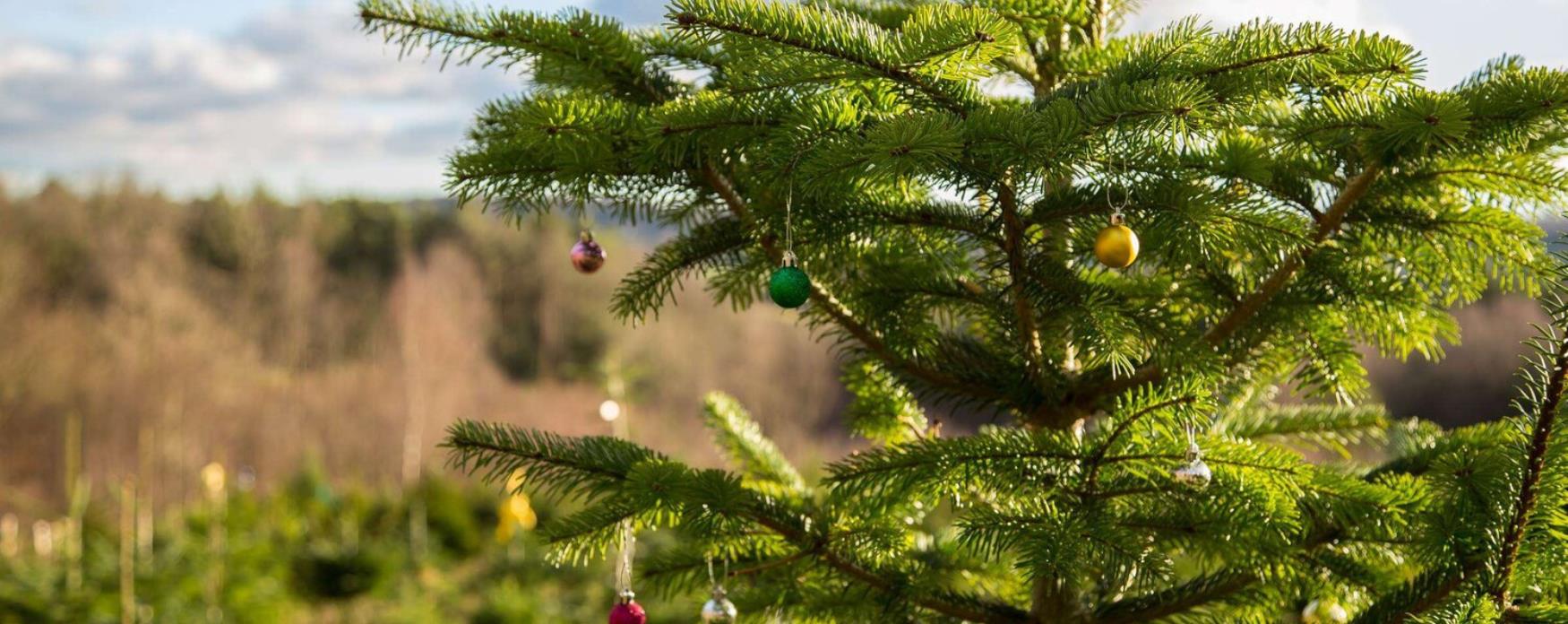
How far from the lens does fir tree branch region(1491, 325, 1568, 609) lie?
91cm

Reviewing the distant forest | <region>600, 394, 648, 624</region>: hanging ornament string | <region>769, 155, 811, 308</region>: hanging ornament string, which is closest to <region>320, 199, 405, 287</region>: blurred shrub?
the distant forest

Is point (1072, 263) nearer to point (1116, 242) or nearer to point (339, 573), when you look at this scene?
point (1116, 242)

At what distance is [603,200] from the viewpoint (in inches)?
55.0

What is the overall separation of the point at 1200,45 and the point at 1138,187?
14 centimetres

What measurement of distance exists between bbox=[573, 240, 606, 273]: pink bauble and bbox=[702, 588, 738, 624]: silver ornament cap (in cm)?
47

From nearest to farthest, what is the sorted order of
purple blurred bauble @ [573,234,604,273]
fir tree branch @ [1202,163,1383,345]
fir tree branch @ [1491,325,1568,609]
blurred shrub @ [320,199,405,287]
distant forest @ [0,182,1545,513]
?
fir tree branch @ [1491,325,1568,609]
fir tree branch @ [1202,163,1383,345]
purple blurred bauble @ [573,234,604,273]
distant forest @ [0,182,1545,513]
blurred shrub @ [320,199,405,287]

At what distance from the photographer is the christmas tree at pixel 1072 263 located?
987 millimetres

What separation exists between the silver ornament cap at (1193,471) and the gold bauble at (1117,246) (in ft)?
0.58

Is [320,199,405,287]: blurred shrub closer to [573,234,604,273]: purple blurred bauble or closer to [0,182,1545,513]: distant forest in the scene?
[0,182,1545,513]: distant forest

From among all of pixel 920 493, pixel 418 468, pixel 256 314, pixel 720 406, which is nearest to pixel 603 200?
pixel 720 406

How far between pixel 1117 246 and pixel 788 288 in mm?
304

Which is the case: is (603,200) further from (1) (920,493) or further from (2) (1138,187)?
(2) (1138,187)

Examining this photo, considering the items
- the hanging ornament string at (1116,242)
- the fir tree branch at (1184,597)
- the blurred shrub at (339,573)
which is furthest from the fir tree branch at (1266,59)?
the blurred shrub at (339,573)

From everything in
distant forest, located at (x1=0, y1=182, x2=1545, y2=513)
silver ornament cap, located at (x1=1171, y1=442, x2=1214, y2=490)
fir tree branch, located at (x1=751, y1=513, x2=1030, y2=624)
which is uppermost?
distant forest, located at (x1=0, y1=182, x2=1545, y2=513)
